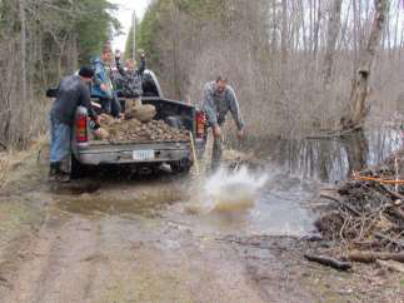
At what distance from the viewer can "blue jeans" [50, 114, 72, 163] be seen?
32.6 ft

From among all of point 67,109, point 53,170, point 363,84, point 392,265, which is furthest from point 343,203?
point 363,84

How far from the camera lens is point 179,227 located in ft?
25.3

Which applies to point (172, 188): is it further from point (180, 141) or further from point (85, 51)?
point (85, 51)

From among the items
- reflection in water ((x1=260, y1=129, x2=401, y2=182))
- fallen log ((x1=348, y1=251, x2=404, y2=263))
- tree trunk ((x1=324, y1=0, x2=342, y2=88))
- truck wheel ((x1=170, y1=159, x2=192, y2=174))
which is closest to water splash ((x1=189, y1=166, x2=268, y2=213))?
truck wheel ((x1=170, y1=159, x2=192, y2=174))

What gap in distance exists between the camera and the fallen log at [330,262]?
6.15m

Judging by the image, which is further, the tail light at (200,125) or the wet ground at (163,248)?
the tail light at (200,125)

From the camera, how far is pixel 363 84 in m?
21.6

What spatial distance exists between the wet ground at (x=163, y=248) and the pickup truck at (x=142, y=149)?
430 millimetres

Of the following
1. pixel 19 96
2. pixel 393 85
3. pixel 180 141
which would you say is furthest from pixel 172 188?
pixel 393 85

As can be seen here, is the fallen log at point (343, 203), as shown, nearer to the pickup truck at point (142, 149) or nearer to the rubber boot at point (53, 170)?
the pickup truck at point (142, 149)

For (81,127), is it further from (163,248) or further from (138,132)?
(163,248)

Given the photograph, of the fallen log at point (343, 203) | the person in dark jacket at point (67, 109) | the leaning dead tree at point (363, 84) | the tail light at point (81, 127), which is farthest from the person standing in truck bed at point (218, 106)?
the leaning dead tree at point (363, 84)

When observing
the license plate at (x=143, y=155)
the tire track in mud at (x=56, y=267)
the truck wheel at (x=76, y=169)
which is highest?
the license plate at (x=143, y=155)

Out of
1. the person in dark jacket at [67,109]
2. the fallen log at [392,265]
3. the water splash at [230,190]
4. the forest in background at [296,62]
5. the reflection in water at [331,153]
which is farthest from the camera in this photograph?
the forest in background at [296,62]
